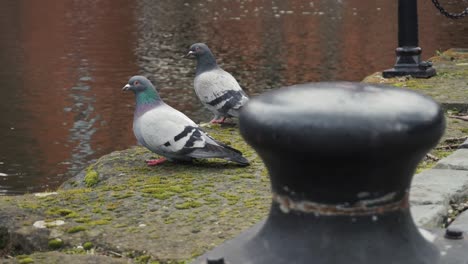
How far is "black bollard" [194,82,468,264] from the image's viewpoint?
200 cm

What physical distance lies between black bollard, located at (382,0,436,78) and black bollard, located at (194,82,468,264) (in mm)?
6809

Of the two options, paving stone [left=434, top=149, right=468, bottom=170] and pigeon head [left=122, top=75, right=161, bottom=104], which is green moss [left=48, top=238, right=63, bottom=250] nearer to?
pigeon head [left=122, top=75, right=161, bottom=104]

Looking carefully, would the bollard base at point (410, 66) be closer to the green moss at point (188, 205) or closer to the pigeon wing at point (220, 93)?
the pigeon wing at point (220, 93)

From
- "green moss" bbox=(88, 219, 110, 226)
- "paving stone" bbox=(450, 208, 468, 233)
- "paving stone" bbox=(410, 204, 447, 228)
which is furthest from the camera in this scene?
"green moss" bbox=(88, 219, 110, 226)

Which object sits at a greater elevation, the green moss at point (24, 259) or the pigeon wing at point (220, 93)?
the green moss at point (24, 259)

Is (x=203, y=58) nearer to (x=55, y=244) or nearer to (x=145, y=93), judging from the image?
(x=145, y=93)

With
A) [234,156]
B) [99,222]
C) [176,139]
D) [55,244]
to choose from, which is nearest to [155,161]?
[176,139]

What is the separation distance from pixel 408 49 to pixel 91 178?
4456 mm

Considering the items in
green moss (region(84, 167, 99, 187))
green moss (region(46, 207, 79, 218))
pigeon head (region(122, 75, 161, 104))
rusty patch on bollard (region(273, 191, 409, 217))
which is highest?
rusty patch on bollard (region(273, 191, 409, 217))

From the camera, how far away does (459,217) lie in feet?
13.1

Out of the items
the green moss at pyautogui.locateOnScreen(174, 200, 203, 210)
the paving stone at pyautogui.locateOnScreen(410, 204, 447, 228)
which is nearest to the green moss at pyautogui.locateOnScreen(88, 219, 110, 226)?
the green moss at pyautogui.locateOnScreen(174, 200, 203, 210)

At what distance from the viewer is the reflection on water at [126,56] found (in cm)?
988

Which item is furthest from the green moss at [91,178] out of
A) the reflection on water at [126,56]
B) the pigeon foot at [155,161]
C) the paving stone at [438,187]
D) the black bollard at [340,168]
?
the black bollard at [340,168]

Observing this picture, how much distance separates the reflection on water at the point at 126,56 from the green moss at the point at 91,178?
236 centimetres
